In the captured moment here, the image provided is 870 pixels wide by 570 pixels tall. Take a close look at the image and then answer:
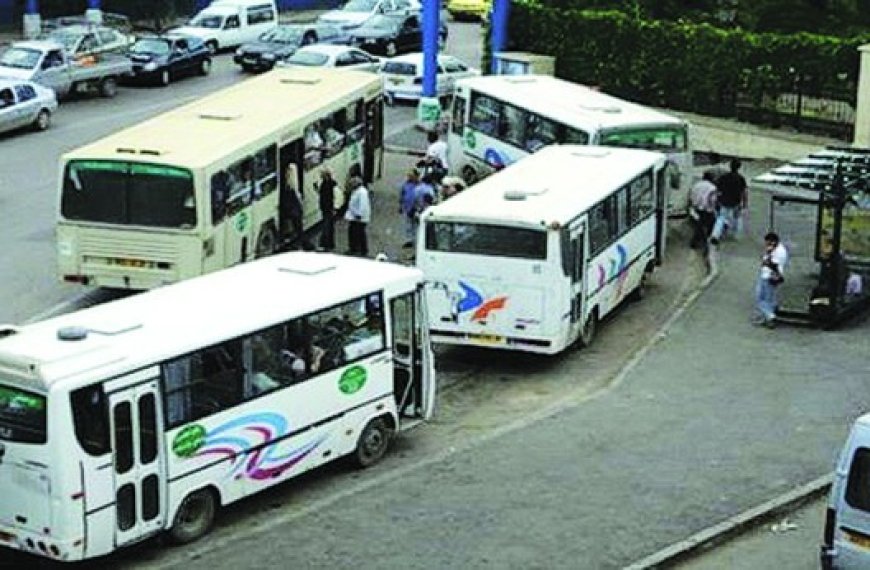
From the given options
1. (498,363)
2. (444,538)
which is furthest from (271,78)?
(444,538)

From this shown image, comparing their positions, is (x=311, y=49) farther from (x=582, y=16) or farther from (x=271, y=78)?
(x=271, y=78)

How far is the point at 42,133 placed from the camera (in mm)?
41000

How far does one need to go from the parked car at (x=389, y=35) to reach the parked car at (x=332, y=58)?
6548 mm

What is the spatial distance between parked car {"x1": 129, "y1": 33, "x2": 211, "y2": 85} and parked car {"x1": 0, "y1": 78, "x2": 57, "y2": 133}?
6.96 metres

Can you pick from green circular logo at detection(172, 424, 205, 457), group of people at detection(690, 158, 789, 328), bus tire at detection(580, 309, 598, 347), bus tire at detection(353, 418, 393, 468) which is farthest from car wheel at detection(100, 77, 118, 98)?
green circular logo at detection(172, 424, 205, 457)

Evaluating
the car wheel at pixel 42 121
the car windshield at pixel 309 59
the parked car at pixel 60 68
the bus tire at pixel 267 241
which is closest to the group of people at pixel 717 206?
the bus tire at pixel 267 241

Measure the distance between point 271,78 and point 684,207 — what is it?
7.97 m

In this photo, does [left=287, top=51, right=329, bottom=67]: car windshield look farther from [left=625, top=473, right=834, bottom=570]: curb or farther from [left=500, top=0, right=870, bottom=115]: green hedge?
[left=625, top=473, right=834, bottom=570]: curb

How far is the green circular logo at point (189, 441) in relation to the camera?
56.2 ft

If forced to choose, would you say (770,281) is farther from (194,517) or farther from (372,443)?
(194,517)

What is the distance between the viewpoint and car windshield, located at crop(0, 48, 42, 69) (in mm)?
44844

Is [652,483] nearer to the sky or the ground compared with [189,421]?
nearer to the ground

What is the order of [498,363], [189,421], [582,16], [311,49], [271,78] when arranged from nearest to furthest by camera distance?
[189,421], [498,363], [271,78], [582,16], [311,49]

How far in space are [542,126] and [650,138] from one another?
6.47 feet
